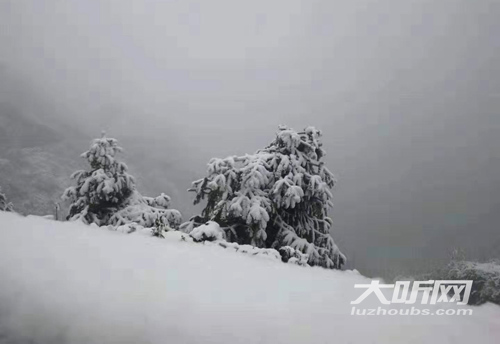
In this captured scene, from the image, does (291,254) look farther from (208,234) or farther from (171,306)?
(171,306)

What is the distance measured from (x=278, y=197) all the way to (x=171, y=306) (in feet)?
13.9

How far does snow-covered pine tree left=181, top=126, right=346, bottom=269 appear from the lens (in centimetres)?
497

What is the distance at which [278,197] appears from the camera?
5148 millimetres

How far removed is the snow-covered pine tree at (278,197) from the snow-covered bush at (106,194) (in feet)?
4.40

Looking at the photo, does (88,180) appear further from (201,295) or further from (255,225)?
(201,295)

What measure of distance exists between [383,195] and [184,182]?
6469 centimetres

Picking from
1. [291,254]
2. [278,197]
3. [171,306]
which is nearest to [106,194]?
[278,197]

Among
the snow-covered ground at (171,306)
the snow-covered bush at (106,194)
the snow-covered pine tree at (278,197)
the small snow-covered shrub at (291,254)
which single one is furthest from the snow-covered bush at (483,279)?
the snow-covered bush at (106,194)

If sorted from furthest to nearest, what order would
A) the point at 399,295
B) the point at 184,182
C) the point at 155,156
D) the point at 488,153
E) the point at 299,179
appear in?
the point at 488,153 < the point at 155,156 < the point at 184,182 < the point at 299,179 < the point at 399,295

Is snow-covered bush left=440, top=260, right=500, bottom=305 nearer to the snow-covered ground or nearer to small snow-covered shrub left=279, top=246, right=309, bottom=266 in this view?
small snow-covered shrub left=279, top=246, right=309, bottom=266

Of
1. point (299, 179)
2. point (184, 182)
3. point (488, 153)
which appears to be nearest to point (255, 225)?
point (299, 179)

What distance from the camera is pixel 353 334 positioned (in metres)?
0.95

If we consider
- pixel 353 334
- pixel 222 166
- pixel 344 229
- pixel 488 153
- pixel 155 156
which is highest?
pixel 488 153

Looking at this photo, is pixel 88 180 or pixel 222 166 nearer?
pixel 222 166
